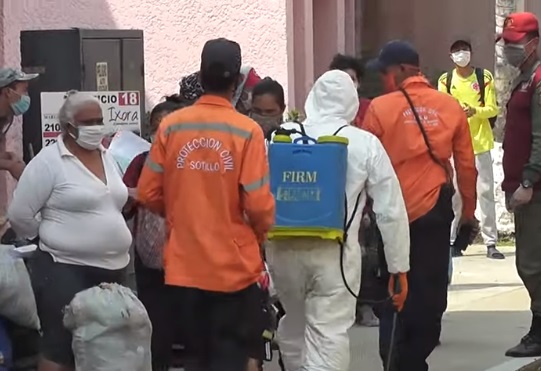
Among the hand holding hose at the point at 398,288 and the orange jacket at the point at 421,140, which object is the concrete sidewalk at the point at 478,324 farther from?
the hand holding hose at the point at 398,288

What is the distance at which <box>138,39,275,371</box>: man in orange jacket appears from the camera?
19.9ft

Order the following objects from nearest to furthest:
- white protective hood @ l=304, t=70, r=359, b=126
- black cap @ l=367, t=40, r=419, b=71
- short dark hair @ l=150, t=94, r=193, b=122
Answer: white protective hood @ l=304, t=70, r=359, b=126 → short dark hair @ l=150, t=94, r=193, b=122 → black cap @ l=367, t=40, r=419, b=71

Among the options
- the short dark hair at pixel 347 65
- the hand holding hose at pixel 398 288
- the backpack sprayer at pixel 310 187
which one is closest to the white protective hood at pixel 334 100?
the backpack sprayer at pixel 310 187

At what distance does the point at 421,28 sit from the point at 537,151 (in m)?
11.0

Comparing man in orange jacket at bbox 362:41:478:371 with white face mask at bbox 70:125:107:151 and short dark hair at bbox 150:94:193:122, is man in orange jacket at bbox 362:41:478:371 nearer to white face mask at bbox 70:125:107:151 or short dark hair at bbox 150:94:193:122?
short dark hair at bbox 150:94:193:122

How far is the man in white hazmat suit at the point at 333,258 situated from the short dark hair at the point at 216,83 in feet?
3.16

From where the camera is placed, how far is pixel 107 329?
20.3 ft

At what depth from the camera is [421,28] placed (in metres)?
19.5

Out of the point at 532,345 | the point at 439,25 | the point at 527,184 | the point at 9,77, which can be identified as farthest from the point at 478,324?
the point at 439,25

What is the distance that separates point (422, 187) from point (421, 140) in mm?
271

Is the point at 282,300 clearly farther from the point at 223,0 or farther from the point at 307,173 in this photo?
the point at 223,0

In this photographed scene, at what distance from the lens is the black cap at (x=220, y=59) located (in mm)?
6121

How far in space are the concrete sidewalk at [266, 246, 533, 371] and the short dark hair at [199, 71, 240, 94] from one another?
3057 millimetres

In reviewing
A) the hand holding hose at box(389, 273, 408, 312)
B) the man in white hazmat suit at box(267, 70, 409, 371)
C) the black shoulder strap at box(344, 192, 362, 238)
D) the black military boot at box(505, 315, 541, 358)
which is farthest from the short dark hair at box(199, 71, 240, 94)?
the black military boot at box(505, 315, 541, 358)
